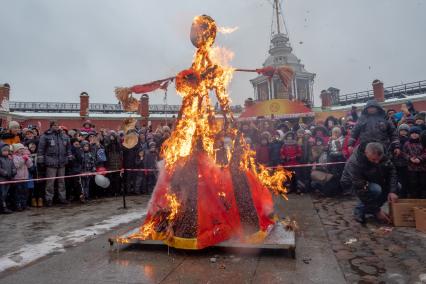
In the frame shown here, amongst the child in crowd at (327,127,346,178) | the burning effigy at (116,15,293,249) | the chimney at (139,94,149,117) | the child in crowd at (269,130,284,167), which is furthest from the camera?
the chimney at (139,94,149,117)

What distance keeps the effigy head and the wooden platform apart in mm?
3164

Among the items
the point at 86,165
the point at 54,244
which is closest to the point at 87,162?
the point at 86,165

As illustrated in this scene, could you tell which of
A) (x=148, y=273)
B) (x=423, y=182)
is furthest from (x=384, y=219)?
(x=148, y=273)

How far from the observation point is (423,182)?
23.7 feet

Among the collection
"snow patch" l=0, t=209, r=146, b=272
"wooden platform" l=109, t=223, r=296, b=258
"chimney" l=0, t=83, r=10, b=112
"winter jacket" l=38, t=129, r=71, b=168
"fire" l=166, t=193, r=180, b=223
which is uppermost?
"chimney" l=0, t=83, r=10, b=112

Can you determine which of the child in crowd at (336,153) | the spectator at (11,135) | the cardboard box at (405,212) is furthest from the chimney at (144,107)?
the cardboard box at (405,212)

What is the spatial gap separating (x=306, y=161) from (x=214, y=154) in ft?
19.7

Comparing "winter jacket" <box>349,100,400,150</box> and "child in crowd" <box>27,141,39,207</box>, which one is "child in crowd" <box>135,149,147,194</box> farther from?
"winter jacket" <box>349,100,400,150</box>

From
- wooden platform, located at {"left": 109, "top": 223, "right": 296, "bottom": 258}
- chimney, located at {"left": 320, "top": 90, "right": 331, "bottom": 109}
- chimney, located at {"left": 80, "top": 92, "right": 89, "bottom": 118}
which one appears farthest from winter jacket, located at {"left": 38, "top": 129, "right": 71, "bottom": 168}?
chimney, located at {"left": 320, "top": 90, "right": 331, "bottom": 109}

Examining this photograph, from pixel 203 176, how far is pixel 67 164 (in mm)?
7177

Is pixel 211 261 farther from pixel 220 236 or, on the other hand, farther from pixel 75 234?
pixel 75 234

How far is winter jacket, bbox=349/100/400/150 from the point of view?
7.04 m

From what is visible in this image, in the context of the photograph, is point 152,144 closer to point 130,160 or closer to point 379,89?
point 130,160

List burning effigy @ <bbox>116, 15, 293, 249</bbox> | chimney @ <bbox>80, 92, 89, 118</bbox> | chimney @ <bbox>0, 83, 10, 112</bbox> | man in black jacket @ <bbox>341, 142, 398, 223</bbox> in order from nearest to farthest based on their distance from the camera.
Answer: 1. burning effigy @ <bbox>116, 15, 293, 249</bbox>
2. man in black jacket @ <bbox>341, 142, 398, 223</bbox>
3. chimney @ <bbox>0, 83, 10, 112</bbox>
4. chimney @ <bbox>80, 92, 89, 118</bbox>
